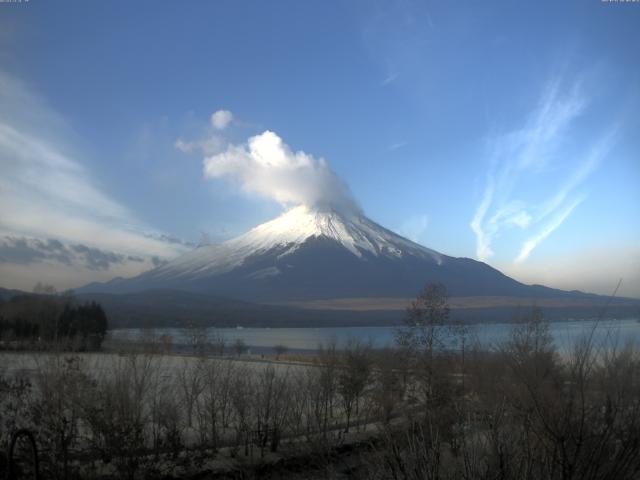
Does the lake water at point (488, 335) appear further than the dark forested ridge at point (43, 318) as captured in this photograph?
No

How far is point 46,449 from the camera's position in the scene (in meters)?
10.4

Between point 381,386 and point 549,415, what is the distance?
61.1 feet

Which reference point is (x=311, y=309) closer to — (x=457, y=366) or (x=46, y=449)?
(x=457, y=366)

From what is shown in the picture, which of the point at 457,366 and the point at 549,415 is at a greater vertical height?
the point at 549,415

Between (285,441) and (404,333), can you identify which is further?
(404,333)

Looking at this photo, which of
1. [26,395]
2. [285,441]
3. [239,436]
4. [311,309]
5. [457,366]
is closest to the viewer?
[26,395]

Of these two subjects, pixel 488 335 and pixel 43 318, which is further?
pixel 43 318

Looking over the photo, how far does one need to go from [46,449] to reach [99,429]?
3.79 feet

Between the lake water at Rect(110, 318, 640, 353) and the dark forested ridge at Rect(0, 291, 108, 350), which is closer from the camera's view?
the lake water at Rect(110, 318, 640, 353)

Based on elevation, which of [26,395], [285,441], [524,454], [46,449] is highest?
[524,454]

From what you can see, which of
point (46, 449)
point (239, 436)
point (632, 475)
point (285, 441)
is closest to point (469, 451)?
point (632, 475)

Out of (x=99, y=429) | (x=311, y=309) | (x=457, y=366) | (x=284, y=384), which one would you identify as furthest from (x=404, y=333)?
(x=311, y=309)

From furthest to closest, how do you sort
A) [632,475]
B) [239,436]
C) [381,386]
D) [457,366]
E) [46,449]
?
1. [457,366]
2. [381,386]
3. [239,436]
4. [46,449]
5. [632,475]

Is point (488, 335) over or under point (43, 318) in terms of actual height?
under
